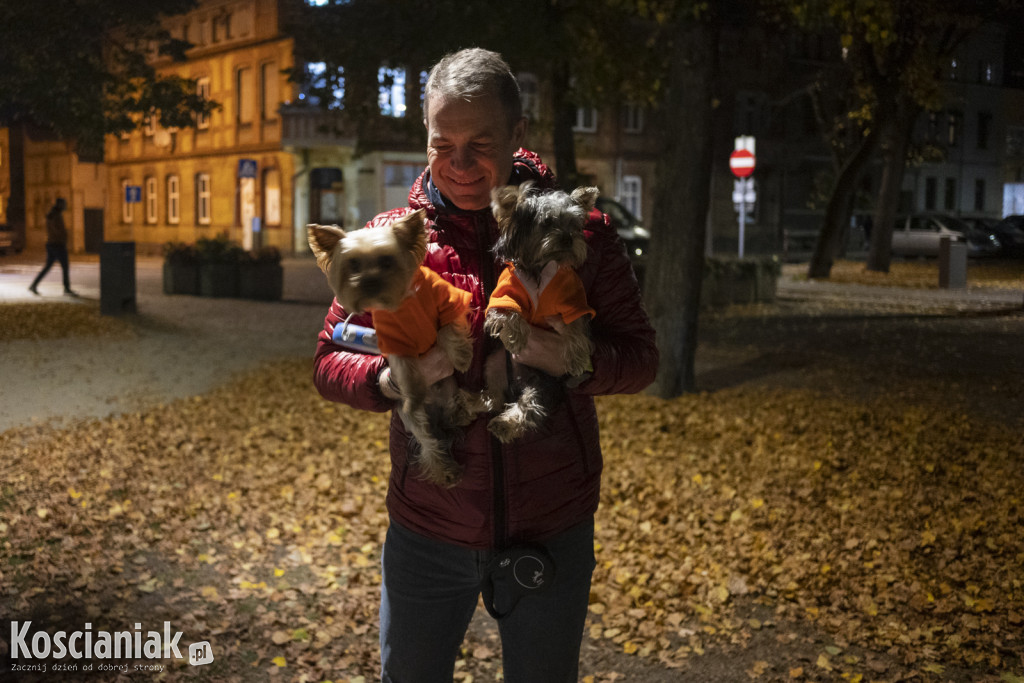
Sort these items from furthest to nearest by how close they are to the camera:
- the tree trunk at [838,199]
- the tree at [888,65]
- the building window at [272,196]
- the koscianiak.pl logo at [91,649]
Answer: the building window at [272,196], the tree trunk at [838,199], the tree at [888,65], the koscianiak.pl logo at [91,649]

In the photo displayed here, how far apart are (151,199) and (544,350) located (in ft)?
139

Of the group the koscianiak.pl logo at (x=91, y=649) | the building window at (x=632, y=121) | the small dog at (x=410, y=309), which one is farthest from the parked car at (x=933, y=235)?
the building window at (x=632, y=121)

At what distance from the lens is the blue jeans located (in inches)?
95.2

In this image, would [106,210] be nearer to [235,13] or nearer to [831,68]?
[235,13]

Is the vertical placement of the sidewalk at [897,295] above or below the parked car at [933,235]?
below

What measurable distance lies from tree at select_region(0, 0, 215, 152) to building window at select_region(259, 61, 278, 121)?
941 inches

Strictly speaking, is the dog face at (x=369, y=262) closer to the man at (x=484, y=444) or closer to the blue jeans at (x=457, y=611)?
the man at (x=484, y=444)

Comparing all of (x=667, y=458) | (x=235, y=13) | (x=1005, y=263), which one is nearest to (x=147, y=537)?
(x=667, y=458)

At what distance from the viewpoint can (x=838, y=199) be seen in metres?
25.4

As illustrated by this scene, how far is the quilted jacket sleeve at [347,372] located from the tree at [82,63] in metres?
6.59

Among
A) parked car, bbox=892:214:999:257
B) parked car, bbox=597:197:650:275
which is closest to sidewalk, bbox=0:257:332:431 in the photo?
parked car, bbox=597:197:650:275

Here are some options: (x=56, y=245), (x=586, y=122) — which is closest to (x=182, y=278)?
(x=56, y=245)

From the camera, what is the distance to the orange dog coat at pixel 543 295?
79.9 inches

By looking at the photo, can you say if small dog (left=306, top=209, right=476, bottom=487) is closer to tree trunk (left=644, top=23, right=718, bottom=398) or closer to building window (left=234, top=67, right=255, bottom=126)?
tree trunk (left=644, top=23, right=718, bottom=398)
